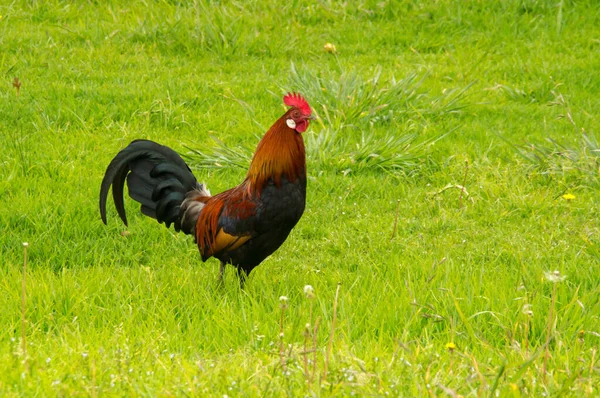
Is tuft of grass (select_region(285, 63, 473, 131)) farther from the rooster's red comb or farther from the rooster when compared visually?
the rooster's red comb

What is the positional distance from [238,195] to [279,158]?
402mm

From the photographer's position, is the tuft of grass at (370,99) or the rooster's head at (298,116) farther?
the tuft of grass at (370,99)

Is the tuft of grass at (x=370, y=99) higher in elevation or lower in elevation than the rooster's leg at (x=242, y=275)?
higher

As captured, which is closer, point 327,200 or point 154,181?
point 154,181

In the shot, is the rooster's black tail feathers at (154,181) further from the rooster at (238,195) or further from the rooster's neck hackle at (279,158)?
the rooster's neck hackle at (279,158)

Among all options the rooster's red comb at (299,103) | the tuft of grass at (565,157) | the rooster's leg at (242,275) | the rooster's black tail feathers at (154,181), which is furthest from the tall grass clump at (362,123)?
the rooster's red comb at (299,103)

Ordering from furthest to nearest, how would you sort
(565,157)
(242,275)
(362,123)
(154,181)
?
(362,123)
(565,157)
(154,181)
(242,275)

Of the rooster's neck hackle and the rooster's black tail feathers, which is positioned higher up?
the rooster's neck hackle

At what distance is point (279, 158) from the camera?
4543 mm

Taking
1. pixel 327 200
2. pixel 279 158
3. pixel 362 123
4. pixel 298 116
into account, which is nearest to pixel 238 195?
pixel 279 158

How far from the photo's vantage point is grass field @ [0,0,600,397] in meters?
3.38

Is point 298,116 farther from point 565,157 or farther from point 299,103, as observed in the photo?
point 565,157

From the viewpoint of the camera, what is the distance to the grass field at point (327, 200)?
338 centimetres

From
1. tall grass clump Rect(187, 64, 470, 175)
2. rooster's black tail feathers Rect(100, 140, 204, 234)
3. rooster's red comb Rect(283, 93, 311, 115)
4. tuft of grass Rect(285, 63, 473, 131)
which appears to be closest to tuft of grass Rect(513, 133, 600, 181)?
tall grass clump Rect(187, 64, 470, 175)
